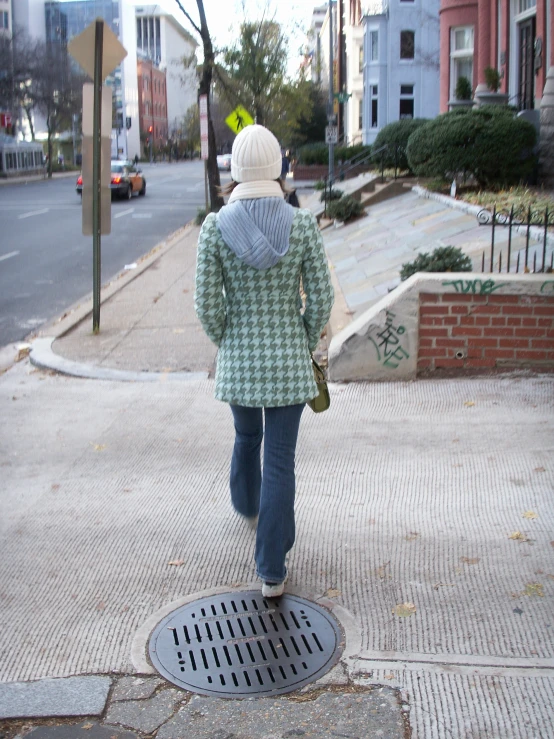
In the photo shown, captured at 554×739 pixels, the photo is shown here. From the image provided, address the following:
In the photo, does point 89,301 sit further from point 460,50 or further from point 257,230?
point 460,50

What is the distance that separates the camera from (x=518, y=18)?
63.6 ft

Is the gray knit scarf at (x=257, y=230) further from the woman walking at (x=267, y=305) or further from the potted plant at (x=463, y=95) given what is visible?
the potted plant at (x=463, y=95)

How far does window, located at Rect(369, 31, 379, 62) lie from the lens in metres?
46.9

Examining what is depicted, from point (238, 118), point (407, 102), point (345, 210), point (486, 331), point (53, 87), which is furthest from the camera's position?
point (53, 87)

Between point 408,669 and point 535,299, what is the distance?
13.5ft

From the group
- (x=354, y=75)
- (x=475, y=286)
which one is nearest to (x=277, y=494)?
(x=475, y=286)

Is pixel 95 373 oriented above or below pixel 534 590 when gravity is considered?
above

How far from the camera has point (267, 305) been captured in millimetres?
3611

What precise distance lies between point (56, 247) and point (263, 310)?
1542 cm

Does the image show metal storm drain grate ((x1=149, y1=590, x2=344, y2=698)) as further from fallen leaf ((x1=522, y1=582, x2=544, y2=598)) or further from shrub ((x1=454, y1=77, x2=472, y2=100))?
shrub ((x1=454, y1=77, x2=472, y2=100))

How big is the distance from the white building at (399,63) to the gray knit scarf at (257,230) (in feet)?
146

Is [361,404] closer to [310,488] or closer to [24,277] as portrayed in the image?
[310,488]

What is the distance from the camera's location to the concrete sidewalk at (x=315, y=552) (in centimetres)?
299

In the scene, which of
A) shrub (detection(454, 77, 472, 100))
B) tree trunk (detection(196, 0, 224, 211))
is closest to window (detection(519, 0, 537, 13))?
shrub (detection(454, 77, 472, 100))
